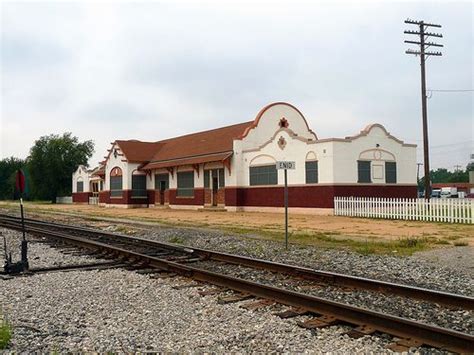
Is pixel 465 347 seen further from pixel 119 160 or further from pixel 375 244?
pixel 119 160

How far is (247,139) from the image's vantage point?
3466 centimetres

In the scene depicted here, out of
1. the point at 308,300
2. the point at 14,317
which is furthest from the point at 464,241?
the point at 14,317

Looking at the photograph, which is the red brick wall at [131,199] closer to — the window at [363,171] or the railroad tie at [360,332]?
the window at [363,171]

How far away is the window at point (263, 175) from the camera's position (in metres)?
31.7

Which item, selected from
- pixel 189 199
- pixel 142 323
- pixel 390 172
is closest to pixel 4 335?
pixel 142 323

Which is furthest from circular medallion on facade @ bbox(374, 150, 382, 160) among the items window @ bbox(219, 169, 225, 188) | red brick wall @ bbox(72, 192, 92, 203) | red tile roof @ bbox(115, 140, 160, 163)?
red brick wall @ bbox(72, 192, 92, 203)

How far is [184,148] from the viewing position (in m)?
42.8

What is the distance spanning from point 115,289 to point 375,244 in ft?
27.4

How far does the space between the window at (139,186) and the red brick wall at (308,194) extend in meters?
13.1

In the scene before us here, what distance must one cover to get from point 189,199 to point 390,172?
15819 mm

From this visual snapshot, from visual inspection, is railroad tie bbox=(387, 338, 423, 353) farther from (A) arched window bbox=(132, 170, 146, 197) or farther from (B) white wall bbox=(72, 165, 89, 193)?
(B) white wall bbox=(72, 165, 89, 193)

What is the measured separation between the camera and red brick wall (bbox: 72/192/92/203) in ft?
192

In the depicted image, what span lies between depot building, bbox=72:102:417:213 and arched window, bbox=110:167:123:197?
3.6 inches

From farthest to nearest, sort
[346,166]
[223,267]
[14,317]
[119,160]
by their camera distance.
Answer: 1. [119,160]
2. [346,166]
3. [223,267]
4. [14,317]
